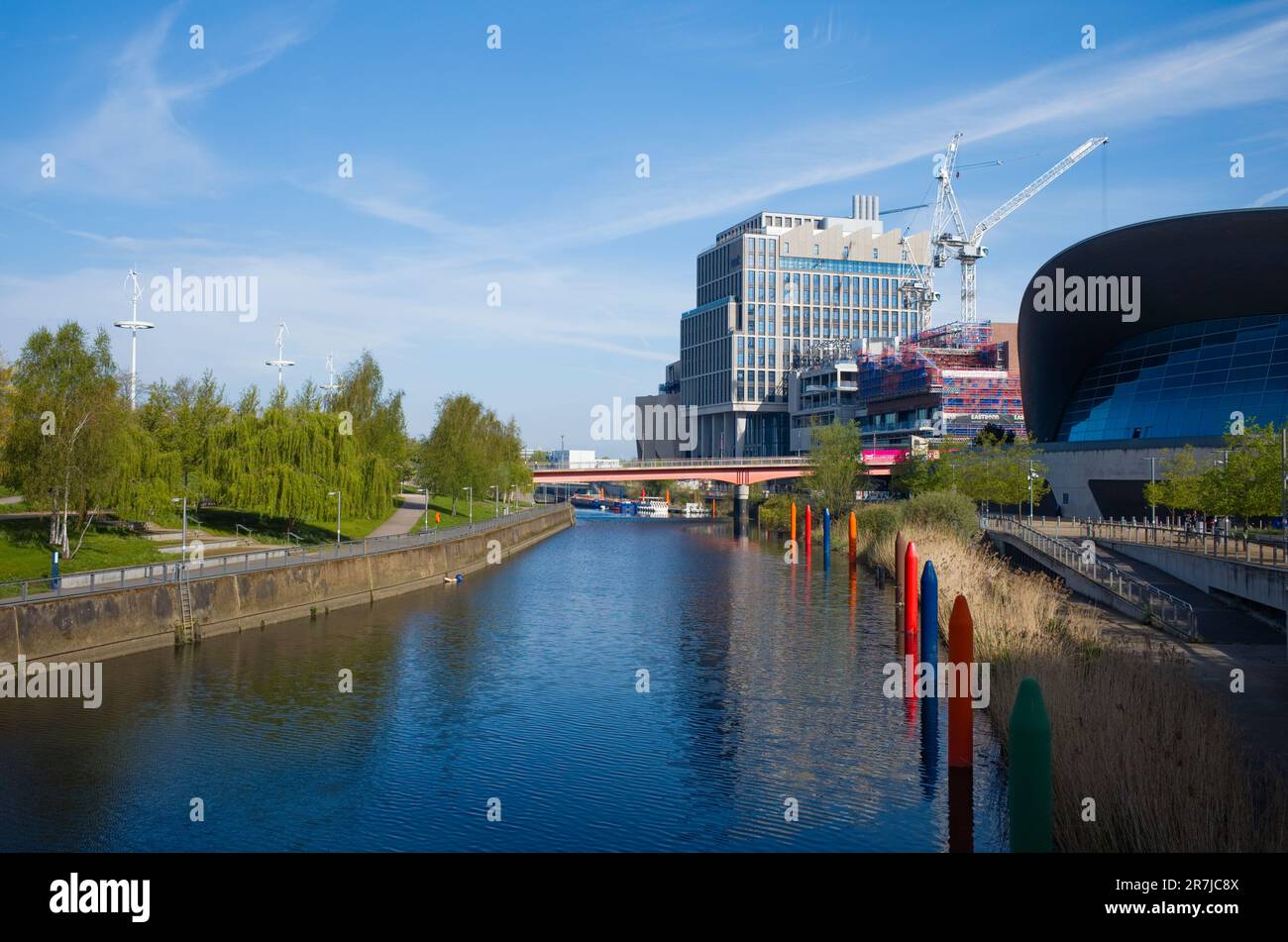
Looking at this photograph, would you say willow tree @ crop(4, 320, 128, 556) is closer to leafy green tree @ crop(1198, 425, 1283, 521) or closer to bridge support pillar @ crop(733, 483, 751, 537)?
leafy green tree @ crop(1198, 425, 1283, 521)

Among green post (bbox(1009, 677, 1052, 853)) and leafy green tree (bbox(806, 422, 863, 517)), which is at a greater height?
leafy green tree (bbox(806, 422, 863, 517))

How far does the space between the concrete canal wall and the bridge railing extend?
27498mm

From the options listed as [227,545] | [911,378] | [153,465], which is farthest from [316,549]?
[911,378]

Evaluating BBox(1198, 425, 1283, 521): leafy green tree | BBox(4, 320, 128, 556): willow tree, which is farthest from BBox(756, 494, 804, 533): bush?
BBox(4, 320, 128, 556): willow tree

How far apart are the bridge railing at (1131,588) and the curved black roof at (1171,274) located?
30074mm

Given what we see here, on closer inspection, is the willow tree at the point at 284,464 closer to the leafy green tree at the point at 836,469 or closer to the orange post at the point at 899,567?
the orange post at the point at 899,567

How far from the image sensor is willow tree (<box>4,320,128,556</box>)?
129 feet

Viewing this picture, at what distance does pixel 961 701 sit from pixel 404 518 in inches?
2539

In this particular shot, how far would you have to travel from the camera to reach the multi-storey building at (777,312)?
177250 millimetres

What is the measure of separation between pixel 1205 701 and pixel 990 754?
3.99 meters

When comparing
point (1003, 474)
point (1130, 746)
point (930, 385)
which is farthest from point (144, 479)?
point (930, 385)

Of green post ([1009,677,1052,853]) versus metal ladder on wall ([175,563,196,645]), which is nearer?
green post ([1009,677,1052,853])
